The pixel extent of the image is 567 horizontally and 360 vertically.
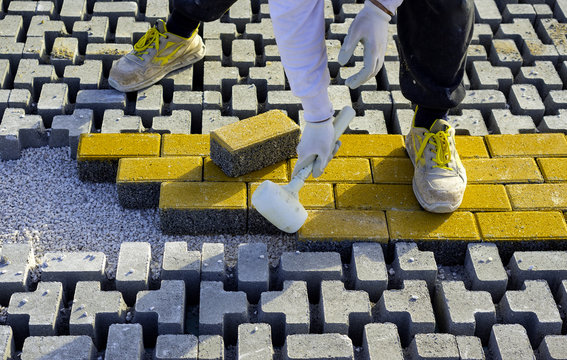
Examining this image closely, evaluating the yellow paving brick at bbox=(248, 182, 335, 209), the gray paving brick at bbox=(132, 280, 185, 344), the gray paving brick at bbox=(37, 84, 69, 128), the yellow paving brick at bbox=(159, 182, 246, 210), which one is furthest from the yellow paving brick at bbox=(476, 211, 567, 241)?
the gray paving brick at bbox=(37, 84, 69, 128)

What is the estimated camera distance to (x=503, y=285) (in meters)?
3.19

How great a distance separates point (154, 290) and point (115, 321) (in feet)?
0.71

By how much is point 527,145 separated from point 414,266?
43.0 inches

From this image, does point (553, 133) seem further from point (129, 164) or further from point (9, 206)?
point (9, 206)

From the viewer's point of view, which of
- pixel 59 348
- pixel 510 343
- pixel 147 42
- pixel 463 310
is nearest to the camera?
pixel 59 348

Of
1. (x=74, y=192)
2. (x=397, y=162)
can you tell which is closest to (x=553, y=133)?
(x=397, y=162)

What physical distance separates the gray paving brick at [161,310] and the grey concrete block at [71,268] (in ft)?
0.80

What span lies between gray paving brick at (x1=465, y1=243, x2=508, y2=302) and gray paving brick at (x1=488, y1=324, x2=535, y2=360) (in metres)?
0.24

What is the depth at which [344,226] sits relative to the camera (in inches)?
133

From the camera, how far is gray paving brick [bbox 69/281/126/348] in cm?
292

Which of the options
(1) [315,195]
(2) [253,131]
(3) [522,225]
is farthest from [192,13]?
(3) [522,225]

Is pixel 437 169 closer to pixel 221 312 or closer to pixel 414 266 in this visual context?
pixel 414 266

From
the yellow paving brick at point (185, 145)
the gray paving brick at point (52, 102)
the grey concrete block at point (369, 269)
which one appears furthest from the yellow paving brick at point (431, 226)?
the gray paving brick at point (52, 102)

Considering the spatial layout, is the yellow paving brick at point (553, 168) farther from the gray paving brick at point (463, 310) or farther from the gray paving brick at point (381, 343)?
the gray paving brick at point (381, 343)
